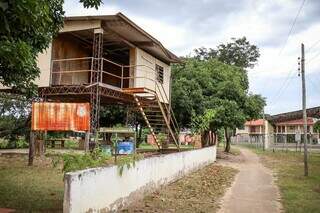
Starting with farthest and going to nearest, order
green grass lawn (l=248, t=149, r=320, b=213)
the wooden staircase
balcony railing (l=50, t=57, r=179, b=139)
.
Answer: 1. the wooden staircase
2. balcony railing (l=50, t=57, r=179, b=139)
3. green grass lawn (l=248, t=149, r=320, b=213)

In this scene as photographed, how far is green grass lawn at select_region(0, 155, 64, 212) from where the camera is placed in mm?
9062

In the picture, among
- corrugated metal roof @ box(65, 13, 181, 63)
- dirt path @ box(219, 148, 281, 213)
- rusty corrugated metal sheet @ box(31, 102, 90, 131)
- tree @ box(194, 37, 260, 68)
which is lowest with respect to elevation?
dirt path @ box(219, 148, 281, 213)

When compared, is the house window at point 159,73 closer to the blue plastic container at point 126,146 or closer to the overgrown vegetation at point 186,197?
the blue plastic container at point 126,146

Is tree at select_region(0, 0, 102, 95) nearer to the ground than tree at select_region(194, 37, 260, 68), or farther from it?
nearer to the ground

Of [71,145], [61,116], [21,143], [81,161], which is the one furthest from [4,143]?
[81,161]

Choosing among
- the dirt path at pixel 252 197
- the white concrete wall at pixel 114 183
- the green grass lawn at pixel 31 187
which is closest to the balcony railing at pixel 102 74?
the green grass lawn at pixel 31 187

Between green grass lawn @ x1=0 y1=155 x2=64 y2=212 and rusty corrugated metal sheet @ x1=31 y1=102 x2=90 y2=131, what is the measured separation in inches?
60.4

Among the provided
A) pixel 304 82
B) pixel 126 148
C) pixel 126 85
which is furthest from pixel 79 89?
pixel 304 82

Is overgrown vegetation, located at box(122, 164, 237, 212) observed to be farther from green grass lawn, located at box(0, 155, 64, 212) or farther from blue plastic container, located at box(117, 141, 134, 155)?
blue plastic container, located at box(117, 141, 134, 155)

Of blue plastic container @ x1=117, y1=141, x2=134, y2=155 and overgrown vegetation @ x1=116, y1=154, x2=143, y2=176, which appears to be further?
blue plastic container @ x1=117, y1=141, x2=134, y2=155

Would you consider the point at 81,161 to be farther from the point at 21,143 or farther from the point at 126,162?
the point at 21,143

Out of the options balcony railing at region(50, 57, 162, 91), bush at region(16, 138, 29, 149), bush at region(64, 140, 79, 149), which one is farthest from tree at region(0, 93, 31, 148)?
balcony railing at region(50, 57, 162, 91)

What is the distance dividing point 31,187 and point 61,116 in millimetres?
5028

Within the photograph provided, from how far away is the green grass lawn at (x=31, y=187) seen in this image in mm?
9062
